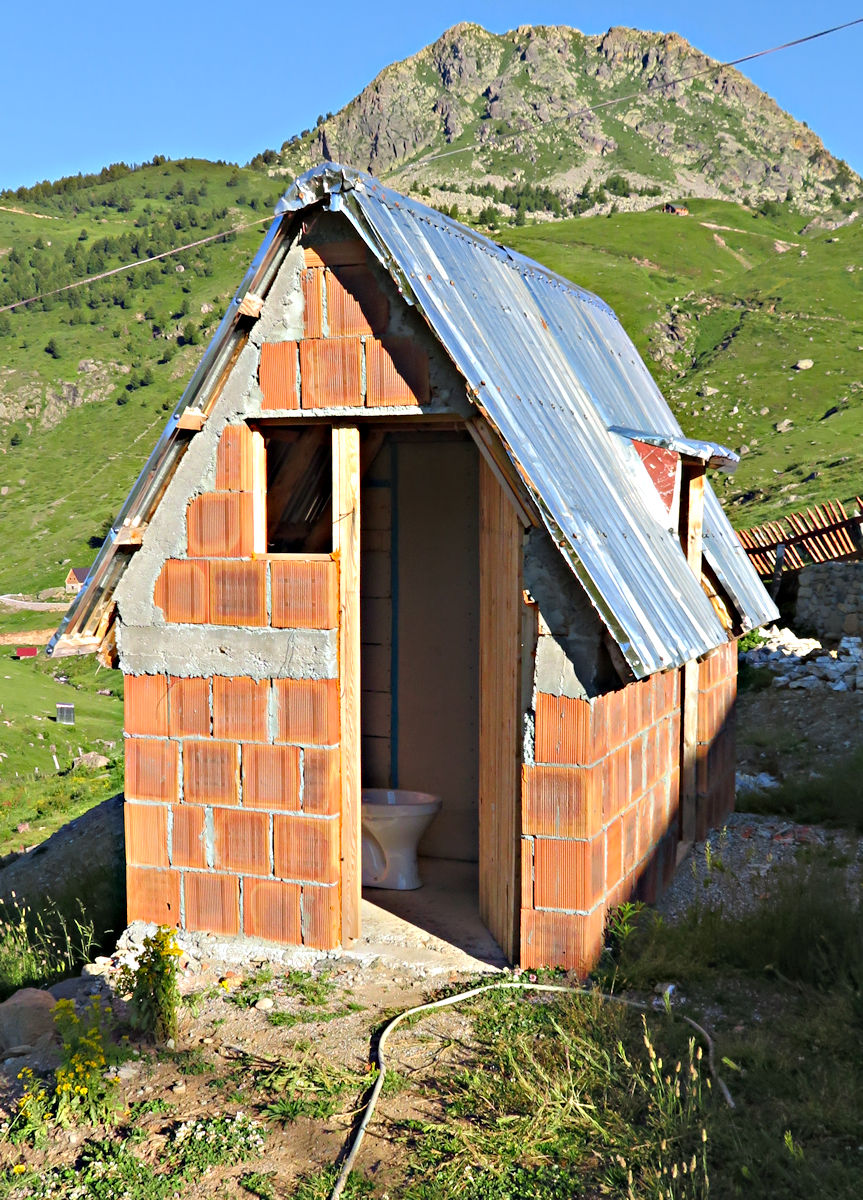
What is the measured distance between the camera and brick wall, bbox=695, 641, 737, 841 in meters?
10.0

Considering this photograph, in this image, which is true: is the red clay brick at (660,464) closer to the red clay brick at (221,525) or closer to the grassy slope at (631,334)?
the red clay brick at (221,525)

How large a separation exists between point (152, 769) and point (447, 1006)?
8.68 ft

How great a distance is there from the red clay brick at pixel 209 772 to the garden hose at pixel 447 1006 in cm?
194

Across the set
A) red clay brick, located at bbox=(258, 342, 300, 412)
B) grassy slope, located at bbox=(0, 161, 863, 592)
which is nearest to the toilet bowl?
red clay brick, located at bbox=(258, 342, 300, 412)

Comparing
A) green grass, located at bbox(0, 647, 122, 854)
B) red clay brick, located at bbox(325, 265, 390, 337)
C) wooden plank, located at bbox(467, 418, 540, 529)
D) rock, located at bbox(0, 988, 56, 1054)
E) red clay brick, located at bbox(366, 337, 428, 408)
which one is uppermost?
red clay brick, located at bbox(325, 265, 390, 337)

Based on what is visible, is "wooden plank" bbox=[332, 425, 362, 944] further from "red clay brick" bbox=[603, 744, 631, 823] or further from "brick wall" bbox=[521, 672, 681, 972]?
"red clay brick" bbox=[603, 744, 631, 823]

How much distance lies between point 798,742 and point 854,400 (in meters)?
34.6

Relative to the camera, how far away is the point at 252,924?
7.35 meters

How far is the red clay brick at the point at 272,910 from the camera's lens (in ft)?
23.7

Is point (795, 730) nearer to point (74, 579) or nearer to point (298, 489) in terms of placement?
point (298, 489)

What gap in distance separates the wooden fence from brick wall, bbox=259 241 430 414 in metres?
16.3

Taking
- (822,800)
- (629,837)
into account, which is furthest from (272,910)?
(822,800)


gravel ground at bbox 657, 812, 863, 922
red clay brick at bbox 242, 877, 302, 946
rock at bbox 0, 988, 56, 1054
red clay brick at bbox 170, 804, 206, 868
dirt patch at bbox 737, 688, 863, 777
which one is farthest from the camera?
Answer: dirt patch at bbox 737, 688, 863, 777

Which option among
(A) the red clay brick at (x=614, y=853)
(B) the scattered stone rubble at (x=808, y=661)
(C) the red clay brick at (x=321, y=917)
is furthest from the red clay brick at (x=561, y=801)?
(B) the scattered stone rubble at (x=808, y=661)
